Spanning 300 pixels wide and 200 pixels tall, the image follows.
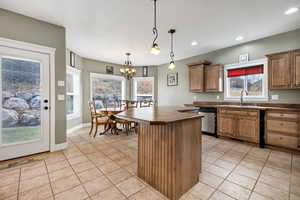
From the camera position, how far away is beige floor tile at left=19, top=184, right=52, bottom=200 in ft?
4.99

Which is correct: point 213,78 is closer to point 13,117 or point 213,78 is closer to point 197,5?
point 197,5

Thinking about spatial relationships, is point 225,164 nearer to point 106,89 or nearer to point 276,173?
point 276,173

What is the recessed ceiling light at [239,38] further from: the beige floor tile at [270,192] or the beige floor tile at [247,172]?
the beige floor tile at [270,192]

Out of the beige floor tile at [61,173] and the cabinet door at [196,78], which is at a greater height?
the cabinet door at [196,78]

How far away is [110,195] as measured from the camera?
157 centimetres

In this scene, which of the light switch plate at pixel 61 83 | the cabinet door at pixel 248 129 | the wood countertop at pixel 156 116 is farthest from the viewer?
the cabinet door at pixel 248 129

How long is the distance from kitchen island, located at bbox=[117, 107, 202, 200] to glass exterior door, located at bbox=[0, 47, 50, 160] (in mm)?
2164

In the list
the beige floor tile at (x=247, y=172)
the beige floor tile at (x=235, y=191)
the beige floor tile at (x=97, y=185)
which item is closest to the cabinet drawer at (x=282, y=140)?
the beige floor tile at (x=247, y=172)

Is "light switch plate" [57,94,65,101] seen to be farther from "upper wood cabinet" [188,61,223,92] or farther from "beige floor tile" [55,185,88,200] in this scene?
"upper wood cabinet" [188,61,223,92]

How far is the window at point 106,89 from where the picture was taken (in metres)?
5.40

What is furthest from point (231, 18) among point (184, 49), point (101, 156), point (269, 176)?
point (101, 156)

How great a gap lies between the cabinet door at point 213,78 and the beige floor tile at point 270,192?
111 inches

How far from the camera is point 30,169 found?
2.11m

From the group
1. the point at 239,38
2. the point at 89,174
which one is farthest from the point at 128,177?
the point at 239,38
